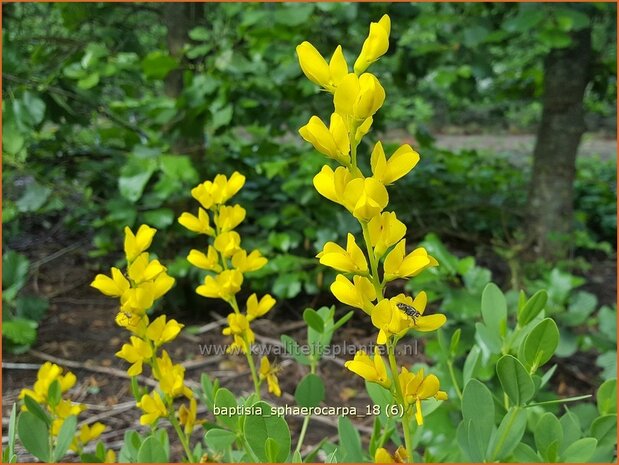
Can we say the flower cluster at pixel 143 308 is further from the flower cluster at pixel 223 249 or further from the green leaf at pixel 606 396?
the green leaf at pixel 606 396

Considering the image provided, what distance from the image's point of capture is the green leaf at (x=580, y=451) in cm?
39

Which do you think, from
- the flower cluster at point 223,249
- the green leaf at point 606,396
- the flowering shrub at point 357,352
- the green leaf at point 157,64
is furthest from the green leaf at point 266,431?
the green leaf at point 157,64

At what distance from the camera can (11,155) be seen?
3.93ft

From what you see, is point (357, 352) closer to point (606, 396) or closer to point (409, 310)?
point (409, 310)

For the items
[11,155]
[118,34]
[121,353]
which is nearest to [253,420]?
[121,353]

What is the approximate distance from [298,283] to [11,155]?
0.63 metres

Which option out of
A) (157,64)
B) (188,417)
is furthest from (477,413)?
(157,64)

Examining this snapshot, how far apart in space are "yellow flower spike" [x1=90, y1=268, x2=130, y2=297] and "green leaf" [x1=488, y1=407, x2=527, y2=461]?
0.85 ft

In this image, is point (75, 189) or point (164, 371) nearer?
point (164, 371)

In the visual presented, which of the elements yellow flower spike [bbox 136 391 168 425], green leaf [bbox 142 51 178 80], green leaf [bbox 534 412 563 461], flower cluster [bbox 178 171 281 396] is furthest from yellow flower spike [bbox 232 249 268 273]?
green leaf [bbox 142 51 178 80]

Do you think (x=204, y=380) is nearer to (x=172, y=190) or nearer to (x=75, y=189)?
(x=172, y=190)

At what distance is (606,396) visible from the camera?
533 millimetres

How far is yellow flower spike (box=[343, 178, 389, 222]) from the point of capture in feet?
0.93

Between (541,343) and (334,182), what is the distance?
0.16m
